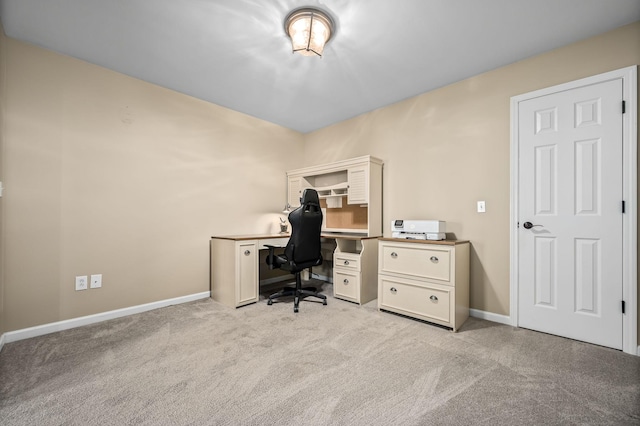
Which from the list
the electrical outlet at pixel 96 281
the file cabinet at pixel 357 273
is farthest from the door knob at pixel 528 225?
the electrical outlet at pixel 96 281

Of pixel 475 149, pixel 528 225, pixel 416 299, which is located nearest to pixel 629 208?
pixel 528 225

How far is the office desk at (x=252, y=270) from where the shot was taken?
2.99 m

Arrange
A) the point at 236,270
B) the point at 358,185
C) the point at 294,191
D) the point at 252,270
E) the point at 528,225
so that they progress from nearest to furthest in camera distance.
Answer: the point at 528,225 → the point at 236,270 → the point at 252,270 → the point at 358,185 → the point at 294,191

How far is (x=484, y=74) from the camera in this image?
2.72 metres

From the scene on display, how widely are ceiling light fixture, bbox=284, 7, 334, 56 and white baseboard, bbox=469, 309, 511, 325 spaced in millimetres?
2881

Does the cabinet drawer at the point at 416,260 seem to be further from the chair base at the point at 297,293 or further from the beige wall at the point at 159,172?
the chair base at the point at 297,293

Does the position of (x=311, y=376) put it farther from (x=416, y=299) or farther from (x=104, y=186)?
(x=104, y=186)

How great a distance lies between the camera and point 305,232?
9.80 feet

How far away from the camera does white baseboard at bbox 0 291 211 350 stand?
2.16 metres

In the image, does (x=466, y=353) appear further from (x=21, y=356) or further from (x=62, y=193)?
(x=62, y=193)

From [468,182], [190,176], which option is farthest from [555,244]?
[190,176]

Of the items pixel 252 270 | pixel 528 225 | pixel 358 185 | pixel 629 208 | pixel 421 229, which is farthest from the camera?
pixel 358 185

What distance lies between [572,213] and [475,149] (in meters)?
0.99

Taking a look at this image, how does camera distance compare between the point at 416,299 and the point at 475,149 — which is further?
the point at 475,149
